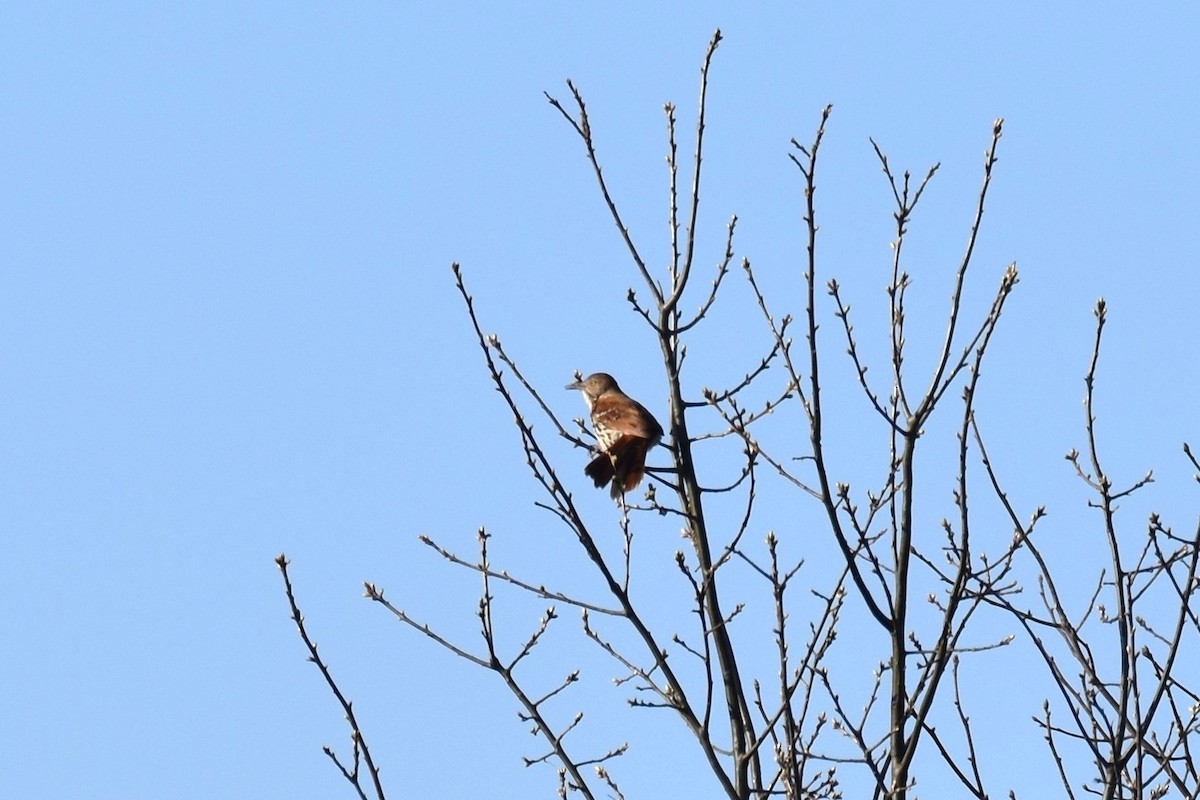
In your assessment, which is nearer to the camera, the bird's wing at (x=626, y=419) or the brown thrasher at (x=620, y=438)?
the brown thrasher at (x=620, y=438)

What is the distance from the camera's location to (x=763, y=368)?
5.43 m

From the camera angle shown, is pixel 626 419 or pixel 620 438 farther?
pixel 626 419

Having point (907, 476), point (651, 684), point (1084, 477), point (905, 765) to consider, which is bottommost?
point (905, 765)

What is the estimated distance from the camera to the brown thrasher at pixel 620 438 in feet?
20.0

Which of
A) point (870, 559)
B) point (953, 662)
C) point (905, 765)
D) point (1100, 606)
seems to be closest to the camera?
point (905, 765)

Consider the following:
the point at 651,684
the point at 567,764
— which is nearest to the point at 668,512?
the point at 651,684

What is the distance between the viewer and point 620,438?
6.64m

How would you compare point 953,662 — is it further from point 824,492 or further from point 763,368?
point 763,368

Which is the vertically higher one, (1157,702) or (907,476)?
(907,476)

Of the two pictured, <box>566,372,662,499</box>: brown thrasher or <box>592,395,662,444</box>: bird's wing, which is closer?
<box>566,372,662,499</box>: brown thrasher

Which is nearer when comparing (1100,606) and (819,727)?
(819,727)

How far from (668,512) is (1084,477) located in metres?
1.28

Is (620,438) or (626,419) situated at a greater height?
(626,419)

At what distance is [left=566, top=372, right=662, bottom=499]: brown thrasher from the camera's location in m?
6.11
